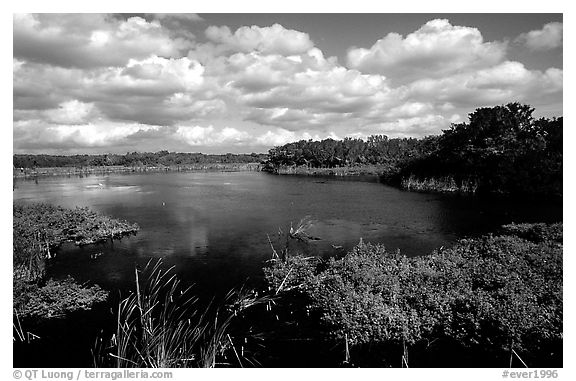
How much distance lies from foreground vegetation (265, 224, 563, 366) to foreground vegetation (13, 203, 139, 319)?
339 inches

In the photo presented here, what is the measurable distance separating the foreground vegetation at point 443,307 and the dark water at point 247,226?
213 inches

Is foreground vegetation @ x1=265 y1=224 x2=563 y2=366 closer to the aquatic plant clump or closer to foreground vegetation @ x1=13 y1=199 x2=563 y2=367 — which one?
foreground vegetation @ x1=13 y1=199 x2=563 y2=367

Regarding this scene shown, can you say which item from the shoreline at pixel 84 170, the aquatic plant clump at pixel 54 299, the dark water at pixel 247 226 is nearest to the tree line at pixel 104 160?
the shoreline at pixel 84 170

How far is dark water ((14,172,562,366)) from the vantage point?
67.0 ft

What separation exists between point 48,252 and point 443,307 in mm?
20845

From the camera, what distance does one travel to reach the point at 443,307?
13.2 meters

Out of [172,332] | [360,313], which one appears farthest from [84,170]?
[360,313]

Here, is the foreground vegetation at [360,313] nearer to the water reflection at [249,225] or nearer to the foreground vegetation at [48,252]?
the foreground vegetation at [48,252]

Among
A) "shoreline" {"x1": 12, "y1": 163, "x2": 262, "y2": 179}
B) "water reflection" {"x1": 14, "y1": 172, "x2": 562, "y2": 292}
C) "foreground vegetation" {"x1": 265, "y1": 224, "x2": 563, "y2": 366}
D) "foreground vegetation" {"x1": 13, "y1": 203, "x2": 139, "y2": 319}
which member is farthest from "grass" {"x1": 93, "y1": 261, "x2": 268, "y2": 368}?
"shoreline" {"x1": 12, "y1": 163, "x2": 262, "y2": 179}

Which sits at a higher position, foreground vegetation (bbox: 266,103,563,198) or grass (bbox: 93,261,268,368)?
foreground vegetation (bbox: 266,103,563,198)

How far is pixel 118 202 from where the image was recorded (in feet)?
150

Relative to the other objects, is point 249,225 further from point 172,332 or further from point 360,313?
point 360,313

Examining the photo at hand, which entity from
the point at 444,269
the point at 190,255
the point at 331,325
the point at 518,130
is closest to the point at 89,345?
the point at 331,325
